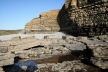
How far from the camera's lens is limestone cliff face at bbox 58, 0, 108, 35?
16364 millimetres

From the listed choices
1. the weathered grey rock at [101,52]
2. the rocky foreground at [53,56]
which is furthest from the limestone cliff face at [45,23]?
the weathered grey rock at [101,52]

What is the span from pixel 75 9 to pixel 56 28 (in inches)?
338

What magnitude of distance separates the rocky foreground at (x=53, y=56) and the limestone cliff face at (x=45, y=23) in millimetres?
15207

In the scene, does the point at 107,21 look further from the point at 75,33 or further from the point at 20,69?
the point at 20,69

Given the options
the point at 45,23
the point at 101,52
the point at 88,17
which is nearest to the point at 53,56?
the point at 101,52

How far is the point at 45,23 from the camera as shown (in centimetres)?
2859

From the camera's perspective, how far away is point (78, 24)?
801 inches

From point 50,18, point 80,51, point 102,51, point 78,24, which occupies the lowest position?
point 80,51

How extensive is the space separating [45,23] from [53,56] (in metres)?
19.9

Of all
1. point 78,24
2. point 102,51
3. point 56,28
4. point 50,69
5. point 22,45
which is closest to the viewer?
point 50,69

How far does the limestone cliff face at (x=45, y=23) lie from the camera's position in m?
28.5

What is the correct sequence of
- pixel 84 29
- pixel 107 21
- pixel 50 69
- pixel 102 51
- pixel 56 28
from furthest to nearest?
1. pixel 56 28
2. pixel 84 29
3. pixel 107 21
4. pixel 102 51
5. pixel 50 69

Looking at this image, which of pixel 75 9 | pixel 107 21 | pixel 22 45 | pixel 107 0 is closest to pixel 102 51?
pixel 22 45

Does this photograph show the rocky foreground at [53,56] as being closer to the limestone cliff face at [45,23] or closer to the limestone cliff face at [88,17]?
the limestone cliff face at [88,17]
